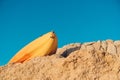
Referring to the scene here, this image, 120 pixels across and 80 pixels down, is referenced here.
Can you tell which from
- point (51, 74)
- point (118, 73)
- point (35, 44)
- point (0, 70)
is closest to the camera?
point (118, 73)

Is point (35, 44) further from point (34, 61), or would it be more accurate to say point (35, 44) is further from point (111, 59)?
point (111, 59)

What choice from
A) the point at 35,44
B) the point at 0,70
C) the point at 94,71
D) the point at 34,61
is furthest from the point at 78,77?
the point at 35,44

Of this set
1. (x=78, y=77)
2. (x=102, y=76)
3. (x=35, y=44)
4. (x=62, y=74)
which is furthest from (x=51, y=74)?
(x=35, y=44)

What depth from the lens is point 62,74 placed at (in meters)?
3.70

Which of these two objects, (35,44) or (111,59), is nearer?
(111,59)

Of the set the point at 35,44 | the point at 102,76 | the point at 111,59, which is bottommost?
the point at 102,76

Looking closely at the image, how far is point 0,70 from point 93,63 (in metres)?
1.32

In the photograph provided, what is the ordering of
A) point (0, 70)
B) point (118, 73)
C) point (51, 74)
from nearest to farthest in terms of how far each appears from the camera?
1. point (118, 73)
2. point (51, 74)
3. point (0, 70)

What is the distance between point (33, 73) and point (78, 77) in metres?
0.64

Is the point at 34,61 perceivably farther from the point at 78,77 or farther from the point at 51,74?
the point at 78,77

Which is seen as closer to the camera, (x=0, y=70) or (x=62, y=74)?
(x=62, y=74)

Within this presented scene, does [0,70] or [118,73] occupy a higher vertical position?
[0,70]

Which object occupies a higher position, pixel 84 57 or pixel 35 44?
pixel 35 44

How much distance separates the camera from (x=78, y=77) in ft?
11.7
